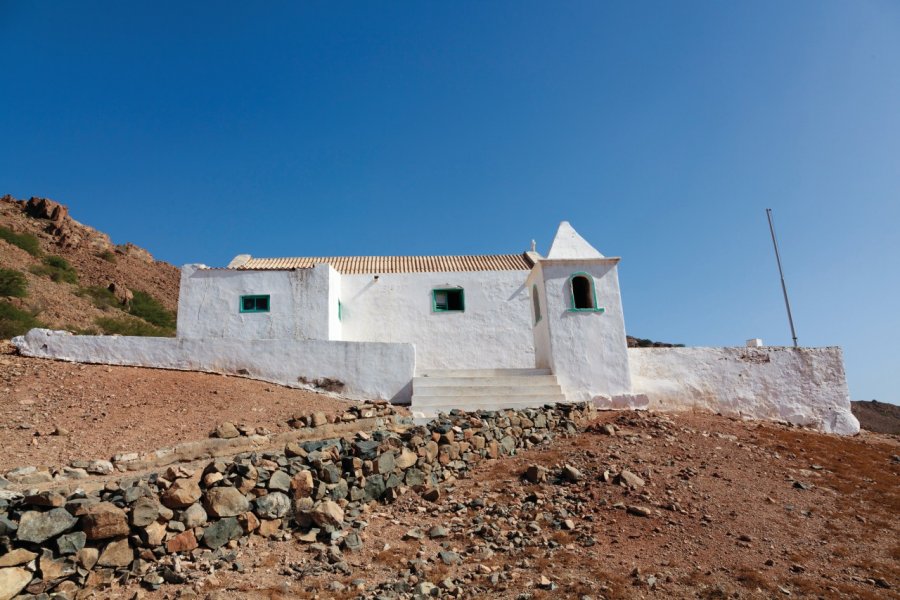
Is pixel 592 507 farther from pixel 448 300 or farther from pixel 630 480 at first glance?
pixel 448 300

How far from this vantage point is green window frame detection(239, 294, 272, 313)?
1574 cm

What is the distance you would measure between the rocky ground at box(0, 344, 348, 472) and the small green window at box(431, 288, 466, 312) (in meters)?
6.69

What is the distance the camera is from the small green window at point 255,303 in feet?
51.7

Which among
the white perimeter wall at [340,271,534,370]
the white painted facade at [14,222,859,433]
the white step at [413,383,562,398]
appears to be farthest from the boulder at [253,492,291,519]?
the white perimeter wall at [340,271,534,370]

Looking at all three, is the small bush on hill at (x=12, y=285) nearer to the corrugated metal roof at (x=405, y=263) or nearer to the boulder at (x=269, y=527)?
the corrugated metal roof at (x=405, y=263)

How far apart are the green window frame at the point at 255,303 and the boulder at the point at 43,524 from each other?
1134cm

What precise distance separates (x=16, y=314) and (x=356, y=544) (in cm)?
2435

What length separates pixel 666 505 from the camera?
6621 mm

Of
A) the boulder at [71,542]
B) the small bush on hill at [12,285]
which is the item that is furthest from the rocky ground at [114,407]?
the small bush on hill at [12,285]

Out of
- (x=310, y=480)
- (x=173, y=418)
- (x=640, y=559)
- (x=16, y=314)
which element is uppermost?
(x=16, y=314)

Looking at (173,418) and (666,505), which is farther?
(173,418)

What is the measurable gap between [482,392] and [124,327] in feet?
72.5

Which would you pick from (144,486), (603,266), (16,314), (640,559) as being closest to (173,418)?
(144,486)

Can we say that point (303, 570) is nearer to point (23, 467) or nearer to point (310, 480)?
point (310, 480)
